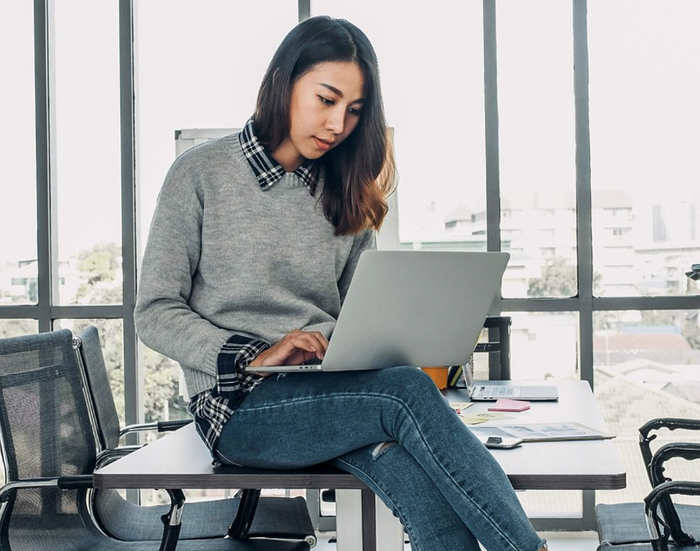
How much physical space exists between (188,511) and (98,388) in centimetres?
40

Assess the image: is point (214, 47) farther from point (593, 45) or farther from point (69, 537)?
point (69, 537)

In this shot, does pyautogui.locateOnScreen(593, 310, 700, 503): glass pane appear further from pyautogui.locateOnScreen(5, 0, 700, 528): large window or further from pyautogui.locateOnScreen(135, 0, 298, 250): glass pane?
pyautogui.locateOnScreen(135, 0, 298, 250): glass pane

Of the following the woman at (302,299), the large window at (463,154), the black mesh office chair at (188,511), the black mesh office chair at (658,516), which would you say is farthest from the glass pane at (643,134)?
the black mesh office chair at (188,511)

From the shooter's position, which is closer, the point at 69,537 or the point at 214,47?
the point at 69,537

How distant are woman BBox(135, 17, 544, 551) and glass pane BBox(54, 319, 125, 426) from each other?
178 cm

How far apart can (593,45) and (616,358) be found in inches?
47.1

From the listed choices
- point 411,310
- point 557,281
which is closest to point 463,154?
point 557,281

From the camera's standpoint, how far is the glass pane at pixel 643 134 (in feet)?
10.3

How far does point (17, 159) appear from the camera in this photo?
3357mm

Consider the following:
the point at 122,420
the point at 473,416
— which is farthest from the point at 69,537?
the point at 122,420

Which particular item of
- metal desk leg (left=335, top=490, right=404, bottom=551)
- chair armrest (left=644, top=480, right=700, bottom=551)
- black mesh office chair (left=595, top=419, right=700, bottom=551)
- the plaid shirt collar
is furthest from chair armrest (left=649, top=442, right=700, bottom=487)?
the plaid shirt collar

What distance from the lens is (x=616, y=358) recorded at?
3143 millimetres

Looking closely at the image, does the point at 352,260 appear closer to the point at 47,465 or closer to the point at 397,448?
the point at 397,448

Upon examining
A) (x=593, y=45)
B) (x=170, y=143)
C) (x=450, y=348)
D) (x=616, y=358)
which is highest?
(x=593, y=45)
